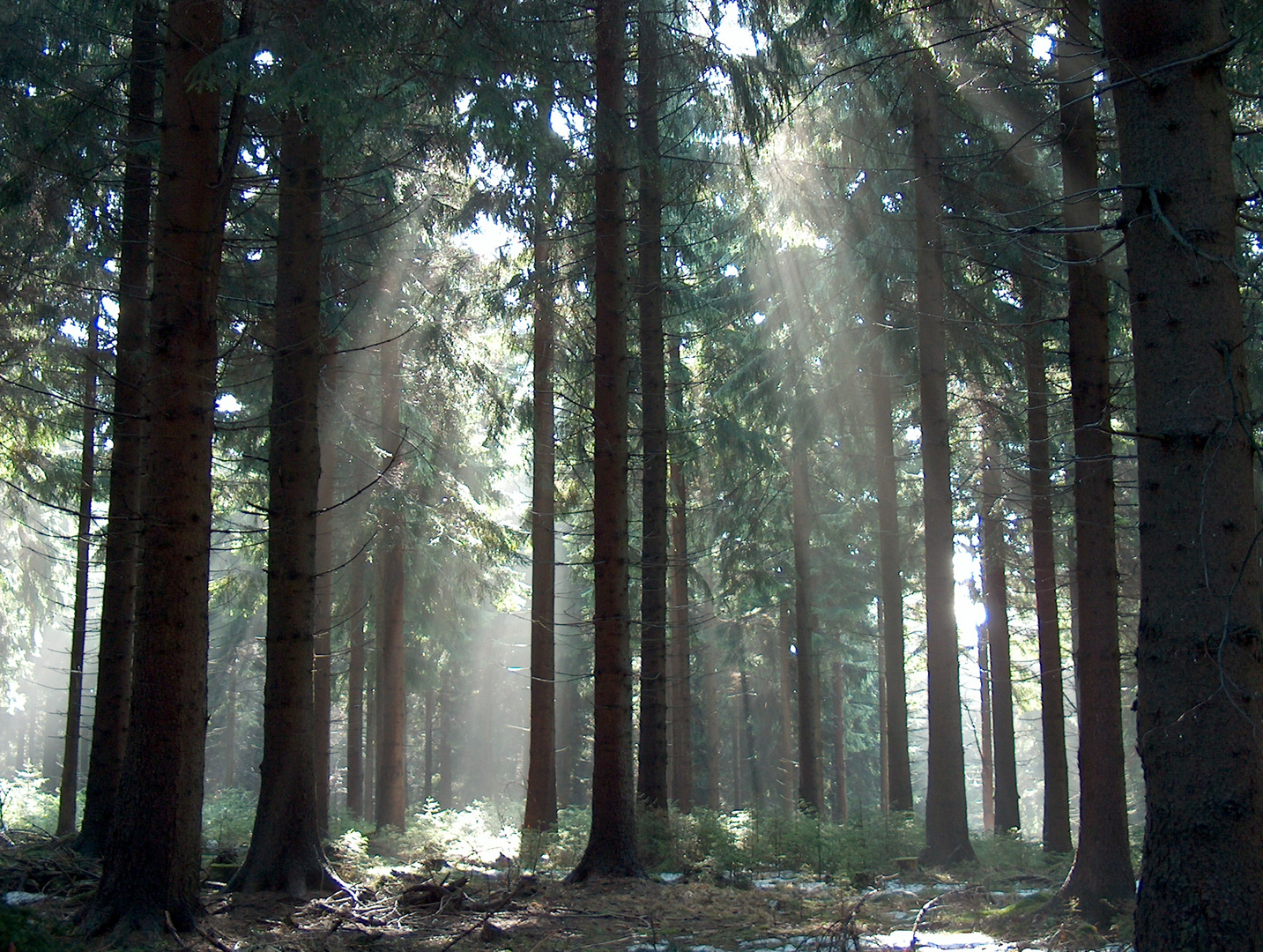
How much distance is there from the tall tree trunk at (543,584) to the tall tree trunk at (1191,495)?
9.21 metres

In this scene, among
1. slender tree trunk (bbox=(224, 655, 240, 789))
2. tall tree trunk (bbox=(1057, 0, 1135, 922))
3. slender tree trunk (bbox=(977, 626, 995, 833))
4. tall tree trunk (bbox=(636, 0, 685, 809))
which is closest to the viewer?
tall tree trunk (bbox=(1057, 0, 1135, 922))

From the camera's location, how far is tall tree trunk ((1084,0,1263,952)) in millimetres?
4320

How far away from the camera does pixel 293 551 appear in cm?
837

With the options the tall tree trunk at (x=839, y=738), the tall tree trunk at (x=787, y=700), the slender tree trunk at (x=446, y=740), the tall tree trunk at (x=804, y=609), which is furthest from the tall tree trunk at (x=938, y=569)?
the slender tree trunk at (x=446, y=740)

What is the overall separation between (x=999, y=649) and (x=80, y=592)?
55.2 feet

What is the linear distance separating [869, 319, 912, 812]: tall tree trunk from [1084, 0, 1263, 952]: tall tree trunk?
34.1ft

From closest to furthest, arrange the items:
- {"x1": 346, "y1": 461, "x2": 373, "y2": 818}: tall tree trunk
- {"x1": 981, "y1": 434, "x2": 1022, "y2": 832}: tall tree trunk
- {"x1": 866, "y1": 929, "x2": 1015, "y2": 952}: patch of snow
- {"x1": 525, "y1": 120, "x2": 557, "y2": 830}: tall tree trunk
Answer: {"x1": 866, "y1": 929, "x2": 1015, "y2": 952}: patch of snow, {"x1": 525, "y1": 120, "x2": 557, "y2": 830}: tall tree trunk, {"x1": 981, "y1": 434, "x2": 1022, "y2": 832}: tall tree trunk, {"x1": 346, "y1": 461, "x2": 373, "y2": 818}: tall tree trunk

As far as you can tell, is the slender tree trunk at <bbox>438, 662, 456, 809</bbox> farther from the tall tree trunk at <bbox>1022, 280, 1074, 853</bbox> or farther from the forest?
the tall tree trunk at <bbox>1022, 280, 1074, 853</bbox>

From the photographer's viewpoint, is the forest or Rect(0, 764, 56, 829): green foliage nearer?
the forest

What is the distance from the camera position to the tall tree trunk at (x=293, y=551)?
304 inches

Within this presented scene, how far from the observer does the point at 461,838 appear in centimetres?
1739

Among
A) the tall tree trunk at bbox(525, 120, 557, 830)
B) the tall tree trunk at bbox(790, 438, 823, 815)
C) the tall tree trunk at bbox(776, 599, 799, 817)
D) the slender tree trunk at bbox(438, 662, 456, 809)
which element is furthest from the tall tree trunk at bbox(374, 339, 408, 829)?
the slender tree trunk at bbox(438, 662, 456, 809)

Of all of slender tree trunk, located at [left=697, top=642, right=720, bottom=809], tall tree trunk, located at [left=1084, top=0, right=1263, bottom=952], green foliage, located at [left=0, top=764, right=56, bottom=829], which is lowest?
green foliage, located at [left=0, top=764, right=56, bottom=829]

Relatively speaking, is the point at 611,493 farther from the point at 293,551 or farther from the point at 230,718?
the point at 230,718
